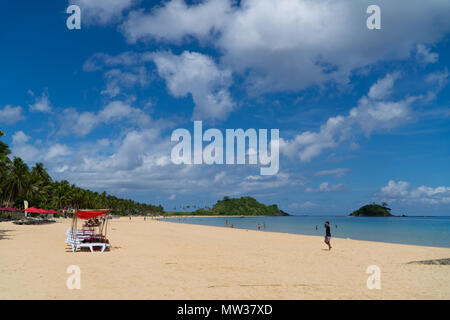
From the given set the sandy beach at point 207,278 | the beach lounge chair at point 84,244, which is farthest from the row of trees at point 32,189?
the sandy beach at point 207,278

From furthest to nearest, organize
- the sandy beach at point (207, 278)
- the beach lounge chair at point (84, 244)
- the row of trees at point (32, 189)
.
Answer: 1. the row of trees at point (32, 189)
2. the beach lounge chair at point (84, 244)
3. the sandy beach at point (207, 278)

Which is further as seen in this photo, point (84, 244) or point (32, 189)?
point (32, 189)

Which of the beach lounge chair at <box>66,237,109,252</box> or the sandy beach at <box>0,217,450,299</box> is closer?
the sandy beach at <box>0,217,450,299</box>

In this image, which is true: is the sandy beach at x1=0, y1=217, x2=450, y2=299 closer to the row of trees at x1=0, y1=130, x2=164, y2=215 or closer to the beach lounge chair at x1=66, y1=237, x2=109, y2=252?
the beach lounge chair at x1=66, y1=237, x2=109, y2=252

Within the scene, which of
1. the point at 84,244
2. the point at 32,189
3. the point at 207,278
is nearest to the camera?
the point at 207,278

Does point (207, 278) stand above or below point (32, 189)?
below

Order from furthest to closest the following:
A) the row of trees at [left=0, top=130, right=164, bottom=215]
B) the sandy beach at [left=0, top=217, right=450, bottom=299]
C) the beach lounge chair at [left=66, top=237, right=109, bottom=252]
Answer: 1. the row of trees at [left=0, top=130, right=164, bottom=215]
2. the beach lounge chair at [left=66, top=237, right=109, bottom=252]
3. the sandy beach at [left=0, top=217, right=450, bottom=299]

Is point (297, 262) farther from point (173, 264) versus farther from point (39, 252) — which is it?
point (39, 252)

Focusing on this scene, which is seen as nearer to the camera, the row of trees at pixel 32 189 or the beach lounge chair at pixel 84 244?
the beach lounge chair at pixel 84 244

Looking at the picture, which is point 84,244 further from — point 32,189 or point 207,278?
point 32,189

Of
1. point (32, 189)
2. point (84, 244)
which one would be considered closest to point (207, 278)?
point (84, 244)

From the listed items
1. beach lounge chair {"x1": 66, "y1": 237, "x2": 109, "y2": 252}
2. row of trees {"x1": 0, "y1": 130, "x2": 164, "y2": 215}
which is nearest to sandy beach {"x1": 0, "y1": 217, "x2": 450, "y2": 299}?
beach lounge chair {"x1": 66, "y1": 237, "x2": 109, "y2": 252}

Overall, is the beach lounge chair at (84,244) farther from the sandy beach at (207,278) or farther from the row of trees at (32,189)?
the row of trees at (32,189)
